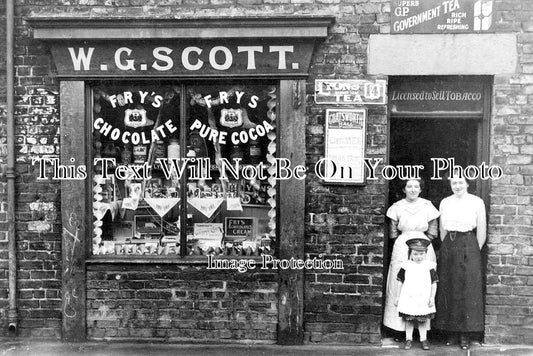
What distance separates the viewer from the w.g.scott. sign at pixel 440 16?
19.1 feet

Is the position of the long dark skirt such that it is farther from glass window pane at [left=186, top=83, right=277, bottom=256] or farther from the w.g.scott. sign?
→ the w.g.scott. sign

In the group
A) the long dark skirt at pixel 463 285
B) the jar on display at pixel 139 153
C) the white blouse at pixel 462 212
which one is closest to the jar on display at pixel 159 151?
the jar on display at pixel 139 153

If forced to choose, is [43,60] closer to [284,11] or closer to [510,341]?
[284,11]

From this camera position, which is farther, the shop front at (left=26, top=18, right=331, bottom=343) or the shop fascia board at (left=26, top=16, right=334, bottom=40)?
the shop front at (left=26, top=18, right=331, bottom=343)

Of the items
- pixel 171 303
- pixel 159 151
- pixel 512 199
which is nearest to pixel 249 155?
pixel 159 151

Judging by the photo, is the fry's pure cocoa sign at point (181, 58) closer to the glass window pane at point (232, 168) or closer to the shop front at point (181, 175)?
the shop front at point (181, 175)

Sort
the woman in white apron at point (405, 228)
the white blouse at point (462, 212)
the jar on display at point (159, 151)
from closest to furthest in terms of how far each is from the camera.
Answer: the white blouse at point (462, 212) → the woman in white apron at point (405, 228) → the jar on display at point (159, 151)

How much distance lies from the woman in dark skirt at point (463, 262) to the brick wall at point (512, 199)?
119mm

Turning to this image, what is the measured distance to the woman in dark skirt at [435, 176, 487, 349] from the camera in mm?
5891

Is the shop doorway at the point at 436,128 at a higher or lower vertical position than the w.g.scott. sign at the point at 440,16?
lower

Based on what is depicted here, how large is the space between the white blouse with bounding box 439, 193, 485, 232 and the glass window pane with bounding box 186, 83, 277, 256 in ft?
6.03

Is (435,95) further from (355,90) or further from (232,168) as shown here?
(232,168)

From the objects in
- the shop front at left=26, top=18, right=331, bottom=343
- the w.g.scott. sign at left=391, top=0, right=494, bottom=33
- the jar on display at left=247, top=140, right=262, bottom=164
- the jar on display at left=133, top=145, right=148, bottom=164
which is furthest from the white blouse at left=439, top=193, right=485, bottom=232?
the jar on display at left=133, top=145, right=148, bottom=164

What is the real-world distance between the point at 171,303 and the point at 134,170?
4.97 ft
